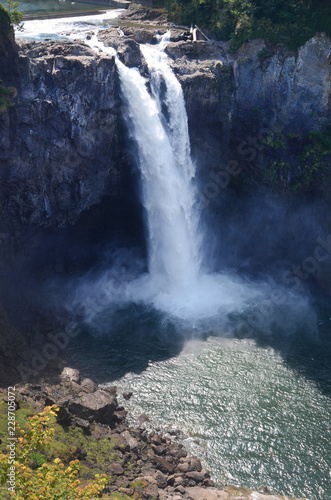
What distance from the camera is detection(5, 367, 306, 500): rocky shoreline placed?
19594 millimetres

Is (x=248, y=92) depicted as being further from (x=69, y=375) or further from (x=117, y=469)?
(x=117, y=469)

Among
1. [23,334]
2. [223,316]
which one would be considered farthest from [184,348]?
[23,334]

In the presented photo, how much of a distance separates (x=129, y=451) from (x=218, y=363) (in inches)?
327

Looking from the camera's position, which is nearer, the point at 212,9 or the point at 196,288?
the point at 196,288

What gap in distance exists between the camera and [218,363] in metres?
27.9

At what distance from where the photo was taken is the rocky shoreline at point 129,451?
1959 centimetres

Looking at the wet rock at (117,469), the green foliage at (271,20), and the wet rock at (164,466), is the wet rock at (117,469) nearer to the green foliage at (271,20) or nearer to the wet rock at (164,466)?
the wet rock at (164,466)

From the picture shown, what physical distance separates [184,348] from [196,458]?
25.9 ft

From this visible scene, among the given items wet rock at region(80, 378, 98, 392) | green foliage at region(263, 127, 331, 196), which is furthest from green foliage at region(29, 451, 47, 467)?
green foliage at region(263, 127, 331, 196)

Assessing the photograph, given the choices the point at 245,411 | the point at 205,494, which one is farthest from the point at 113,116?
the point at 205,494

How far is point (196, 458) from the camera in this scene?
71.6ft

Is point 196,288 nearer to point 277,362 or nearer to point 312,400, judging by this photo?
point 277,362

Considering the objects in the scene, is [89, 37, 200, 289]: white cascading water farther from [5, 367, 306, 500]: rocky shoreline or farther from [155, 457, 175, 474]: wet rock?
[155, 457, 175, 474]: wet rock

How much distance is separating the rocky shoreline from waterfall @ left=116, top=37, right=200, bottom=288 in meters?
13.0
